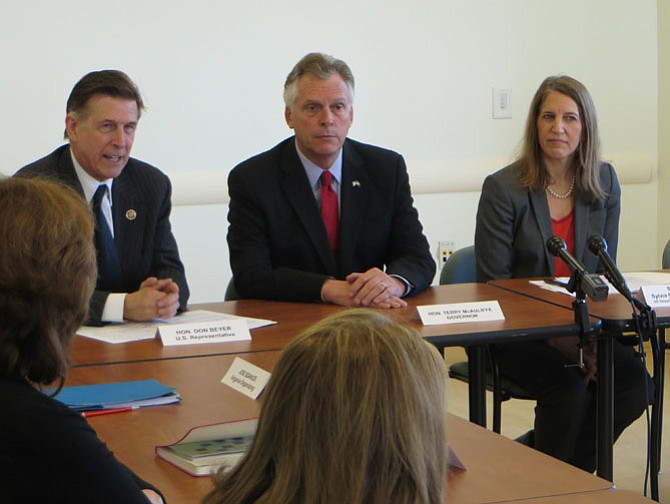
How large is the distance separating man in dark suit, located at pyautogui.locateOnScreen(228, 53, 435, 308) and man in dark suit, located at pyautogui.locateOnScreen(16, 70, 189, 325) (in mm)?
310

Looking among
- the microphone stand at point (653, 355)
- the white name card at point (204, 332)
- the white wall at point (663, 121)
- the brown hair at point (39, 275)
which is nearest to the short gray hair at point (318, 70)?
the white name card at point (204, 332)

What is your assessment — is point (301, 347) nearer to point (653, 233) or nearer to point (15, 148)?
point (15, 148)

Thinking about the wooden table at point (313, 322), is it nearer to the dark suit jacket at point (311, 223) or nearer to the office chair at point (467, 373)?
the dark suit jacket at point (311, 223)

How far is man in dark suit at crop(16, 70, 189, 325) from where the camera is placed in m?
3.38

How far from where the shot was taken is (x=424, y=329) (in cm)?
290

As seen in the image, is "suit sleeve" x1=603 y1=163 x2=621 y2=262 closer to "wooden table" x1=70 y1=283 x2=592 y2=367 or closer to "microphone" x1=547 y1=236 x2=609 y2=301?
"wooden table" x1=70 y1=283 x2=592 y2=367

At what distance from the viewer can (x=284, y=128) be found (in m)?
5.36

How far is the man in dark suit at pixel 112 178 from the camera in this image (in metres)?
3.38

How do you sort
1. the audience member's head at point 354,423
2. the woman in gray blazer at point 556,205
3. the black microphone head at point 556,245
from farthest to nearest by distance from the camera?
the woman in gray blazer at point 556,205 → the black microphone head at point 556,245 → the audience member's head at point 354,423

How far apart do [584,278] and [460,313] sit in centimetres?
37

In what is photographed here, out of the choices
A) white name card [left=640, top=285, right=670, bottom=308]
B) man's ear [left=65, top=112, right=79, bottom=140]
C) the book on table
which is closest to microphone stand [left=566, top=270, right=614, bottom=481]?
white name card [left=640, top=285, right=670, bottom=308]

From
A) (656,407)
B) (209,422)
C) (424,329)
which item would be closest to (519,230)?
(656,407)

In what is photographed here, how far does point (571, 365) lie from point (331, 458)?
2356 millimetres

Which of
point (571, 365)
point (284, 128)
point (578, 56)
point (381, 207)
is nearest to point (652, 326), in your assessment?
point (571, 365)
